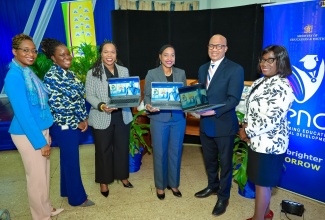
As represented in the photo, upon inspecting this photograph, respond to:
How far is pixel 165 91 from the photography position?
8.13 feet

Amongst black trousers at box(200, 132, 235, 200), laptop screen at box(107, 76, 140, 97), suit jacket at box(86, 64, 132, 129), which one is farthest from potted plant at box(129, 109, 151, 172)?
black trousers at box(200, 132, 235, 200)

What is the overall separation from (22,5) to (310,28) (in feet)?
27.2

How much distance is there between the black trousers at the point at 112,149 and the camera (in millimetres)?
2723

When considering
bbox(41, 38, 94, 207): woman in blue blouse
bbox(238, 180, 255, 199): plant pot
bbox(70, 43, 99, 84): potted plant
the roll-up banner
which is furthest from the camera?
the roll-up banner

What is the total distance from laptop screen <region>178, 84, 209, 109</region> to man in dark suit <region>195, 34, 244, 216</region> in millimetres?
106

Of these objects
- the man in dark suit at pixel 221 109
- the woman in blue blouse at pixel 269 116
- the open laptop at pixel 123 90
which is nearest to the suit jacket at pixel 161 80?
the open laptop at pixel 123 90

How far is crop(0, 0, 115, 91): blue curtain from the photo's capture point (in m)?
7.82

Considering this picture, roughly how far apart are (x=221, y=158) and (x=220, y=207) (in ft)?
1.78

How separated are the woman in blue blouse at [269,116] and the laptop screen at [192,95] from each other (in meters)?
0.45

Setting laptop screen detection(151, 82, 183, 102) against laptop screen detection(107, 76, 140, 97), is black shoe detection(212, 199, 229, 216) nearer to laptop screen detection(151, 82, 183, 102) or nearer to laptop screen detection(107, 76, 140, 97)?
laptop screen detection(151, 82, 183, 102)

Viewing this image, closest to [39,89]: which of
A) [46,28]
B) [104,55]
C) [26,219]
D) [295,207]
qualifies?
[104,55]

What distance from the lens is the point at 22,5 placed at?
25.7ft

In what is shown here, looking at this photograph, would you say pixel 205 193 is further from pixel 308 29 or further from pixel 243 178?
pixel 308 29

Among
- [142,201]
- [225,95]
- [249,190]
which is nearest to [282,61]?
[225,95]
